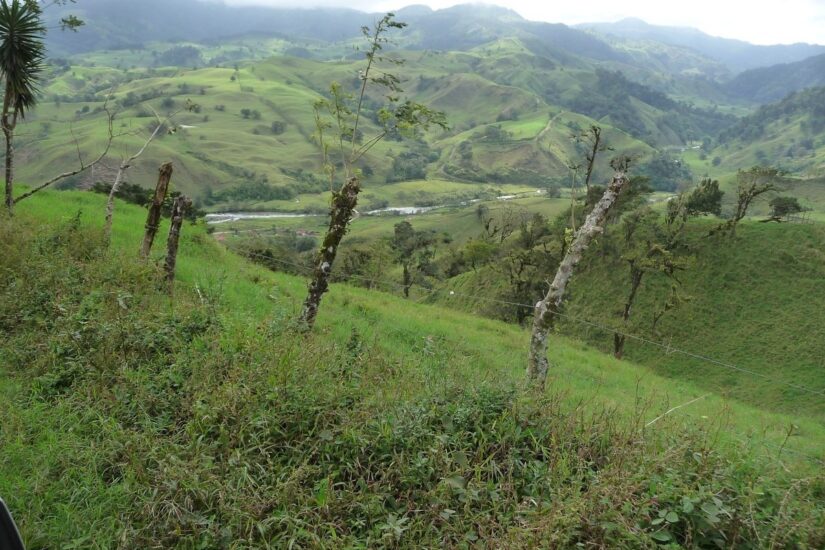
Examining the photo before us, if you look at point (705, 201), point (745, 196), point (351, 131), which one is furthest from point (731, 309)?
point (351, 131)

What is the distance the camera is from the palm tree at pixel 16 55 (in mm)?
13992

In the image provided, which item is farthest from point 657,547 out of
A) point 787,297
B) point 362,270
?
point 787,297

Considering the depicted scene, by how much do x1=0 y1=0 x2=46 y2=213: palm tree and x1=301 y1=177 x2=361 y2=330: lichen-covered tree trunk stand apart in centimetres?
991

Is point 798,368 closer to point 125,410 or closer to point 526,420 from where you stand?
point 526,420

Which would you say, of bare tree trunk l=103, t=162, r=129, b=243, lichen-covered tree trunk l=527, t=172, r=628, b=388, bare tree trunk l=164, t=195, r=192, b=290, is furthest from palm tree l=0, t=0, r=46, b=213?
lichen-covered tree trunk l=527, t=172, r=628, b=388

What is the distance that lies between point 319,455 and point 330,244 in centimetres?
472

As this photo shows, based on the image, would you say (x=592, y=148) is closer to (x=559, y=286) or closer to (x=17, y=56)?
(x=559, y=286)

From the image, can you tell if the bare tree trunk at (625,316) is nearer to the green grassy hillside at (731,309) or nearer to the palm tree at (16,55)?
the green grassy hillside at (731,309)

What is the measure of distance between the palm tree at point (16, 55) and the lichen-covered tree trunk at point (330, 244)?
9912mm

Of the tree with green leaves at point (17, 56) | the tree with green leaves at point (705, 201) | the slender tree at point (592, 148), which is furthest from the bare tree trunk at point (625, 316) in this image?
the tree with green leaves at point (17, 56)

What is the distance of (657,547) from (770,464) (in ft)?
6.76

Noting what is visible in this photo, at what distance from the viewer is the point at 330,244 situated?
940 centimetres

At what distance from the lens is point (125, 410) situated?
6020 millimetres

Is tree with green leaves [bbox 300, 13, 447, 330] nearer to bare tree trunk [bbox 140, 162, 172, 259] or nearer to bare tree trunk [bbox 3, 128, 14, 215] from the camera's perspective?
bare tree trunk [bbox 140, 162, 172, 259]
